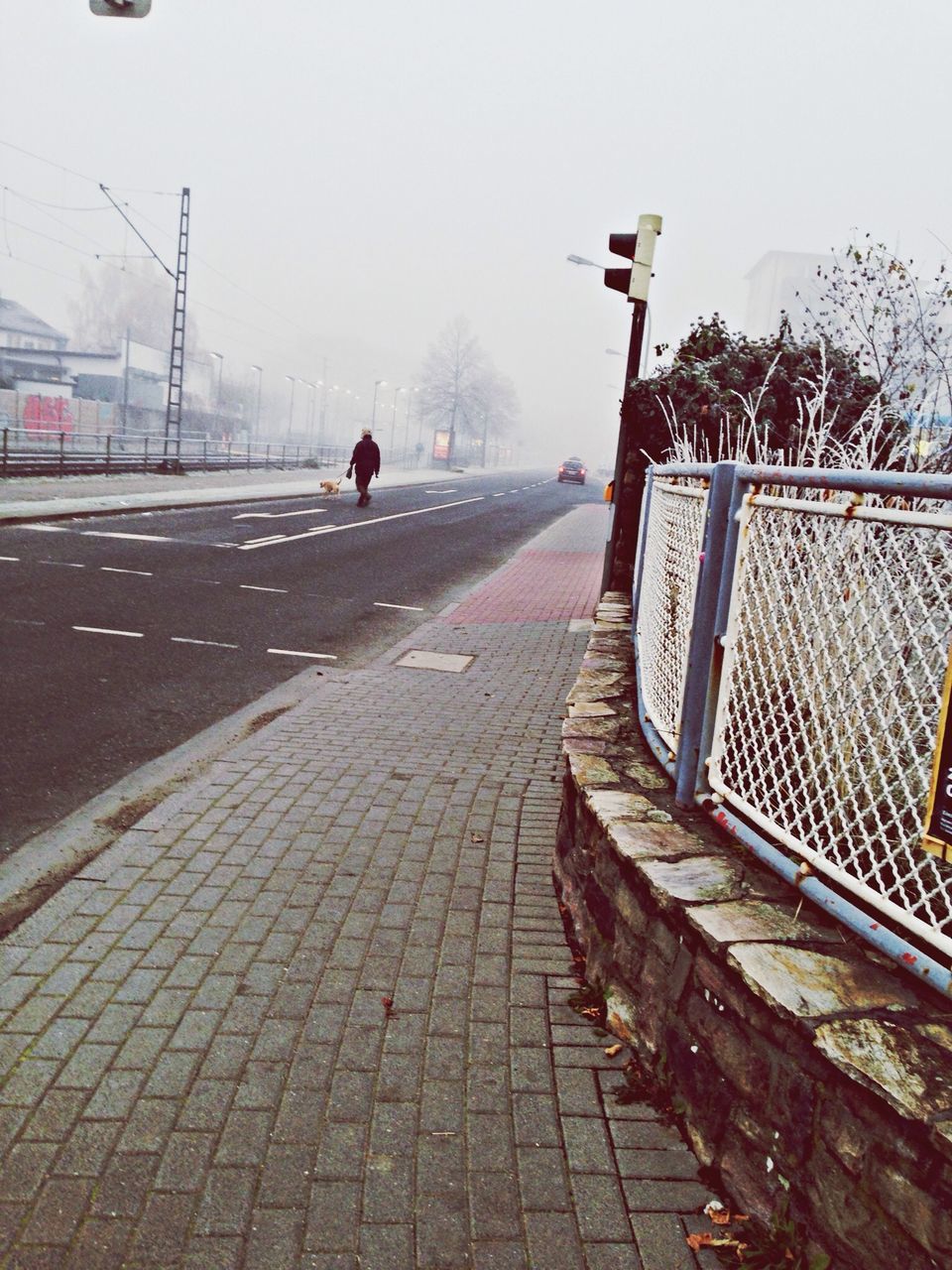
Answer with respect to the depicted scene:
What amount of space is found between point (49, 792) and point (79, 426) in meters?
65.2

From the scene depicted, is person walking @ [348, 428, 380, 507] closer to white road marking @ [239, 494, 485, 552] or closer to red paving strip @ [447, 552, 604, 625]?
white road marking @ [239, 494, 485, 552]

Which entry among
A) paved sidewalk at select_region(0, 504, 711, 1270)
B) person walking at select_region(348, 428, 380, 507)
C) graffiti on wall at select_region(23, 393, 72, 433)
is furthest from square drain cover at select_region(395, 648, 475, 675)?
graffiti on wall at select_region(23, 393, 72, 433)

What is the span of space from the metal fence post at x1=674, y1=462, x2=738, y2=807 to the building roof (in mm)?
97809

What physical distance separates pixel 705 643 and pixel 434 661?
5764 mm

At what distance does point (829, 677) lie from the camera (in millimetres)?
3395

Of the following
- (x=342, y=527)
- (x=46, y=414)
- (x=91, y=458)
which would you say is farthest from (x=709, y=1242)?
(x=46, y=414)

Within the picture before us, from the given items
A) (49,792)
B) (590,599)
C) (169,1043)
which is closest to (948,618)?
(169,1043)

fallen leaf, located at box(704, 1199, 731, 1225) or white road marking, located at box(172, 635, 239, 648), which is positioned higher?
white road marking, located at box(172, 635, 239, 648)

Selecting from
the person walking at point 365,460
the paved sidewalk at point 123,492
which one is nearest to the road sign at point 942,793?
the paved sidewalk at point 123,492

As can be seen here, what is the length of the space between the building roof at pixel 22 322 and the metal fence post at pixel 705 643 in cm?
9781

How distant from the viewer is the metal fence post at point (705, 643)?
3.32 meters

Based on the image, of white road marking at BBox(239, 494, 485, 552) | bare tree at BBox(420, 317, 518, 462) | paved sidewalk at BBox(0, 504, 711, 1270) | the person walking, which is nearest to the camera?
paved sidewalk at BBox(0, 504, 711, 1270)

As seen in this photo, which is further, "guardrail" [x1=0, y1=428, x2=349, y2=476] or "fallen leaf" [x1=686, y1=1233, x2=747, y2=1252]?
"guardrail" [x1=0, y1=428, x2=349, y2=476]

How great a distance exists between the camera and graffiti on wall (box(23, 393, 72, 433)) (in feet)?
193
